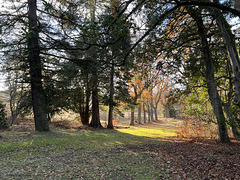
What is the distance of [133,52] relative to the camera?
23.7 ft

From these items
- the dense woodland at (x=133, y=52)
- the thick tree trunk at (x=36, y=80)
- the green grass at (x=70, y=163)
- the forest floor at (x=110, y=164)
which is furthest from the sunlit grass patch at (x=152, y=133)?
the thick tree trunk at (x=36, y=80)

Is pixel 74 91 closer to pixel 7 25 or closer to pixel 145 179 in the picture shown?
pixel 7 25

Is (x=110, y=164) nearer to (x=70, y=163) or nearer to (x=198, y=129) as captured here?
(x=70, y=163)

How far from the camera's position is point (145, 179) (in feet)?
13.5

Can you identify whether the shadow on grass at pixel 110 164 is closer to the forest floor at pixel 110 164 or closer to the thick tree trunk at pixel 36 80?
the forest floor at pixel 110 164

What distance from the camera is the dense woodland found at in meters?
5.41

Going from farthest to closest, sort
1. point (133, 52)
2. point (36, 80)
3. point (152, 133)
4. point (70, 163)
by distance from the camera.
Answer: point (152, 133), point (36, 80), point (133, 52), point (70, 163)

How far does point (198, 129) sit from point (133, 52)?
7165 mm

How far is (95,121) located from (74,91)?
460 centimetres

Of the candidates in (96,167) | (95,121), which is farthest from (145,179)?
(95,121)

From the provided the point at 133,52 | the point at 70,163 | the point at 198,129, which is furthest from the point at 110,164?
the point at 198,129

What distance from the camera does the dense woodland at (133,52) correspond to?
5.41 m

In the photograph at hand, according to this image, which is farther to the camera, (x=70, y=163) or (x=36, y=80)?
(x=36, y=80)

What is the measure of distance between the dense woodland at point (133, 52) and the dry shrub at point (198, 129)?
0.43 meters
